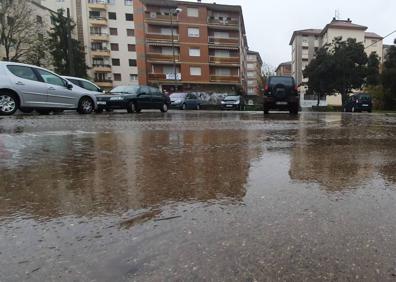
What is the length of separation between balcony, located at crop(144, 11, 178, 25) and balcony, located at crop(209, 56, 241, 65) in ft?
25.9

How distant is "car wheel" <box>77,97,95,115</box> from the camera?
46.2 ft

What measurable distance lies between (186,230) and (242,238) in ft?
0.96

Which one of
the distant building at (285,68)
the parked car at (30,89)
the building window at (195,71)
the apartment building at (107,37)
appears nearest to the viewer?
the parked car at (30,89)

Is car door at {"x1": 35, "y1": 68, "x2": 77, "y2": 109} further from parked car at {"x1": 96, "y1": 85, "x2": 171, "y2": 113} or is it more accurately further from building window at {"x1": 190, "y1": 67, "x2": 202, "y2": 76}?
building window at {"x1": 190, "y1": 67, "x2": 202, "y2": 76}

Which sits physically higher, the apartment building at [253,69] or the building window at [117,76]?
the apartment building at [253,69]

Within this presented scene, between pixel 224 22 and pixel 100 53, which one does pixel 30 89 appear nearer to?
pixel 224 22

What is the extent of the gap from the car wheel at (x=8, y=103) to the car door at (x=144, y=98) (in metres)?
6.73

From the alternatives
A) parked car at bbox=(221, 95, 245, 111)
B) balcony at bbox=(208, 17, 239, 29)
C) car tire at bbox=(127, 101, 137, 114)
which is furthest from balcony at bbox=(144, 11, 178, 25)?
car tire at bbox=(127, 101, 137, 114)

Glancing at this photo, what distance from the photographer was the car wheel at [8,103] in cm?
1120

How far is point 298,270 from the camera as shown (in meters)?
1.51

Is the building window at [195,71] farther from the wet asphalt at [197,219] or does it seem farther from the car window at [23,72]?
the wet asphalt at [197,219]

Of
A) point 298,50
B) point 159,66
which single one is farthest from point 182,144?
point 298,50

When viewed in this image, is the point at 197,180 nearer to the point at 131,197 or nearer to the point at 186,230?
the point at 131,197

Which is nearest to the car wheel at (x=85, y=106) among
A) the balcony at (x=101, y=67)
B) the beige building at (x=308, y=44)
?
the balcony at (x=101, y=67)
